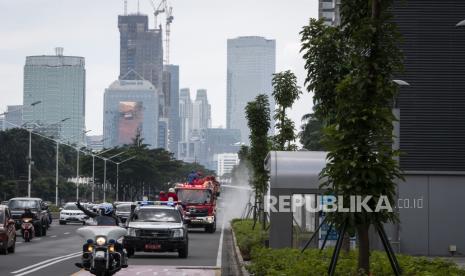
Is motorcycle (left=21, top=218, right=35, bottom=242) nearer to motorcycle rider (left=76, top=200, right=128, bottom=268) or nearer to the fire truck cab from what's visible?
the fire truck cab

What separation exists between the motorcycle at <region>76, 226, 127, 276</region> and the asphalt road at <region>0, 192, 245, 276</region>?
14.7 feet

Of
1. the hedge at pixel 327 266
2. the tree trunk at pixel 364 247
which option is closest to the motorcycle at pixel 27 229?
the hedge at pixel 327 266

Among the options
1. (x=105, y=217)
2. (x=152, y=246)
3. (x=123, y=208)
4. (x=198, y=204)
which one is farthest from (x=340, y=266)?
(x=123, y=208)

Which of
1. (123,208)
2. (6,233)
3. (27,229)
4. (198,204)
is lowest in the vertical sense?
(27,229)

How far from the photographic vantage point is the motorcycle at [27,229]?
44.8 metres

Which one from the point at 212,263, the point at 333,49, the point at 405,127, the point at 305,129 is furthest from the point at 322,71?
the point at 305,129

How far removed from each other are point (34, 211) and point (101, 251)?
29.3m

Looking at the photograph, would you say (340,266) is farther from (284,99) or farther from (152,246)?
(284,99)

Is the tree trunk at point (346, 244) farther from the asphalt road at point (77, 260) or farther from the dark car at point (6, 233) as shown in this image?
the dark car at point (6, 233)

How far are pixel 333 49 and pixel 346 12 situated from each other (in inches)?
Result: 318

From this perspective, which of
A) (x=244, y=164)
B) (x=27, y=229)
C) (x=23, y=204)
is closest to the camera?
(x=27, y=229)

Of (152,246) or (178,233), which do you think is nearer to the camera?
(152,246)

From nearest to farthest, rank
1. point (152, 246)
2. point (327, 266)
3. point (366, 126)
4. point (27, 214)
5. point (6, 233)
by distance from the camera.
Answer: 1. point (366, 126)
2. point (327, 266)
3. point (152, 246)
4. point (6, 233)
5. point (27, 214)

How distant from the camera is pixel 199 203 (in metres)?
60.6
